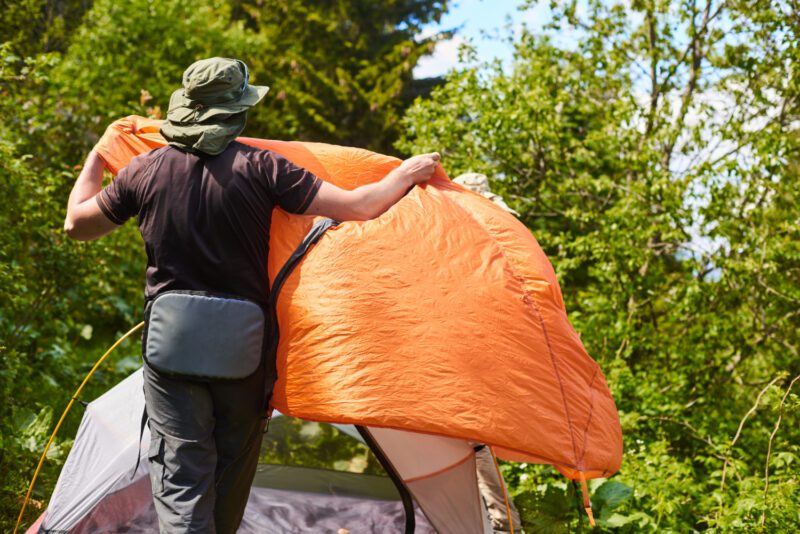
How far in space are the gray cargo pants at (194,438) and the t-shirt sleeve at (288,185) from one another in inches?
21.4

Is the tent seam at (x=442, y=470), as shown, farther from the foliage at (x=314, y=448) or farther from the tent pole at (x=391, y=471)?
the foliage at (x=314, y=448)

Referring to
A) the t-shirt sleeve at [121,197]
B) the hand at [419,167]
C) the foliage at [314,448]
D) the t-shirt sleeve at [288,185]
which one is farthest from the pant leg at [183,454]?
the foliage at [314,448]

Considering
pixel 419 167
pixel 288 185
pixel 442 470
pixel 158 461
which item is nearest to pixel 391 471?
pixel 442 470

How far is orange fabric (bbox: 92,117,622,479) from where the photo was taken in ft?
8.31

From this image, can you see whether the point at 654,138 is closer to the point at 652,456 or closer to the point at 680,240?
the point at 680,240

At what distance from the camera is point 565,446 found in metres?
2.66

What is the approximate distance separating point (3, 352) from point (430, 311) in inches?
113

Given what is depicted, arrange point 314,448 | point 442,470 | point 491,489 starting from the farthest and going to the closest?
point 314,448 → point 491,489 → point 442,470

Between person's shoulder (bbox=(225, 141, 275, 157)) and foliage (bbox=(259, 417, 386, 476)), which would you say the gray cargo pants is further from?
foliage (bbox=(259, 417, 386, 476))

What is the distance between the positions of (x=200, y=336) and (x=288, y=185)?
54 centimetres

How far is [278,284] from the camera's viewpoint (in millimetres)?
2725

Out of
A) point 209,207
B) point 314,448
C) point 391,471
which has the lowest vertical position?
point 314,448

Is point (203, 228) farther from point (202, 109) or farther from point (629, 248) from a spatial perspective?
point (629, 248)

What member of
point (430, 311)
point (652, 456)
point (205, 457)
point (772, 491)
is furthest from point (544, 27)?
point (205, 457)
